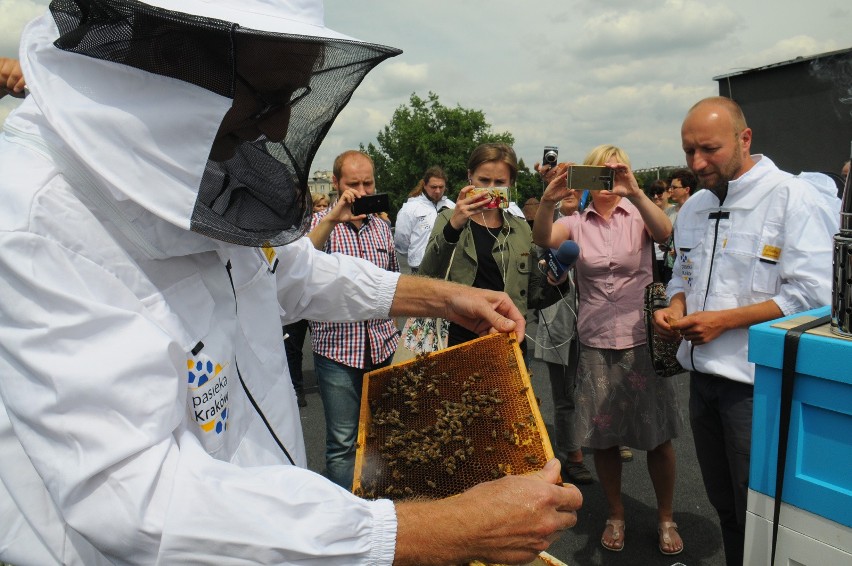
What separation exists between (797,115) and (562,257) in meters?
12.4

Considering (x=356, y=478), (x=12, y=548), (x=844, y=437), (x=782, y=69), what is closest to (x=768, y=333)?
(x=844, y=437)

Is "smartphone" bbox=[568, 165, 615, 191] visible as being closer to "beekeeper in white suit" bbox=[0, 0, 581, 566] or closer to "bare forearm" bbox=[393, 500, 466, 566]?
"beekeeper in white suit" bbox=[0, 0, 581, 566]

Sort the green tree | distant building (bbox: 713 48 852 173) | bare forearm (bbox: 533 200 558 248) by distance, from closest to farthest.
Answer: bare forearm (bbox: 533 200 558 248), distant building (bbox: 713 48 852 173), the green tree

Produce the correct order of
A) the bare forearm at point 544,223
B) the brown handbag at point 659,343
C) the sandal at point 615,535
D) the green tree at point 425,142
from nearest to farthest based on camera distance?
1. the brown handbag at point 659,343
2. the sandal at point 615,535
3. the bare forearm at point 544,223
4. the green tree at point 425,142

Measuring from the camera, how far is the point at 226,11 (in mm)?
1208

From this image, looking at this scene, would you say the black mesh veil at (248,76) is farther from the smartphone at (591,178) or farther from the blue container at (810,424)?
the smartphone at (591,178)

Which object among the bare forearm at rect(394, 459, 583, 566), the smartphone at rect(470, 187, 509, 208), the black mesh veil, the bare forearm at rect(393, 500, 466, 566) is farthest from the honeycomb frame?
the smartphone at rect(470, 187, 509, 208)

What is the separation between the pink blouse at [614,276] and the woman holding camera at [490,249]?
0.33 metres

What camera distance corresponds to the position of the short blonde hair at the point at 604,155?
3783 mm

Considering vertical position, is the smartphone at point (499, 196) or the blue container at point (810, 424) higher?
the smartphone at point (499, 196)

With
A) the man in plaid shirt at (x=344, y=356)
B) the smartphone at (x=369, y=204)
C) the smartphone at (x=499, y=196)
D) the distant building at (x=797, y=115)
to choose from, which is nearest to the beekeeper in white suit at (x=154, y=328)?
the smartphone at (x=499, y=196)

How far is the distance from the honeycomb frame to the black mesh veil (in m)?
0.84

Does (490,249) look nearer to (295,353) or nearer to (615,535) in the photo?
A: (615,535)

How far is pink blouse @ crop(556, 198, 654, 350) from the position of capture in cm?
364
